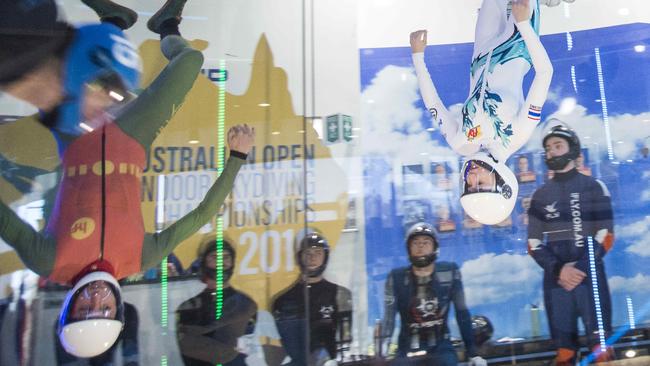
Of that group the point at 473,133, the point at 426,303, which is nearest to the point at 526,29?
the point at 473,133

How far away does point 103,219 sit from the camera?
6.09 feet

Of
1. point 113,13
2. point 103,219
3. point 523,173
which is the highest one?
point 113,13

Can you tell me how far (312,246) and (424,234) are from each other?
1.74ft

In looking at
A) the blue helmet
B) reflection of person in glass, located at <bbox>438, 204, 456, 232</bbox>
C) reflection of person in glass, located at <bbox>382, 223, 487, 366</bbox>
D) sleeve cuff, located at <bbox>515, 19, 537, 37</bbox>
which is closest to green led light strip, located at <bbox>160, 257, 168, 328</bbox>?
the blue helmet

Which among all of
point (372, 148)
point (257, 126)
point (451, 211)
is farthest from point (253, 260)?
point (451, 211)

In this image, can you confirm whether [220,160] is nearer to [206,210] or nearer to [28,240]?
[206,210]

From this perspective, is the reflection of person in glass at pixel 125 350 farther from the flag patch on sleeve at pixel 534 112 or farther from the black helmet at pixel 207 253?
the flag patch on sleeve at pixel 534 112

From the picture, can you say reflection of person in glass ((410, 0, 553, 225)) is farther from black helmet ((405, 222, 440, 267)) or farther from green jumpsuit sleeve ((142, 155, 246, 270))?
green jumpsuit sleeve ((142, 155, 246, 270))

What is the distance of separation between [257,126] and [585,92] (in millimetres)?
1643

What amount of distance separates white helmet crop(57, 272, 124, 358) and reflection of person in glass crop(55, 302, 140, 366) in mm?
351

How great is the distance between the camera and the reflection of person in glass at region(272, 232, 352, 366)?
2.27 m

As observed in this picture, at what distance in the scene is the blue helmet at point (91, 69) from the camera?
75.8 inches

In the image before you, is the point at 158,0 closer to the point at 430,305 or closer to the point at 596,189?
the point at 430,305

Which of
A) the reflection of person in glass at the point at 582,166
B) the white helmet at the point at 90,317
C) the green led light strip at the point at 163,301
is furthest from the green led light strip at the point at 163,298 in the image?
the reflection of person in glass at the point at 582,166
